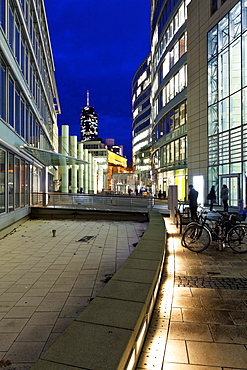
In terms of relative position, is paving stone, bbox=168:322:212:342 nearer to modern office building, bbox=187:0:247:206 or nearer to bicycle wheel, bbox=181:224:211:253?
bicycle wheel, bbox=181:224:211:253

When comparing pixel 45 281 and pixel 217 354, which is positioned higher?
pixel 217 354

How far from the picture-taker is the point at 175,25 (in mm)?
32594

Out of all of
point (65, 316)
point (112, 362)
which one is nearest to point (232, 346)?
point (112, 362)

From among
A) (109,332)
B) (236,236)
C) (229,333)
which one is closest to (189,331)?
(229,333)

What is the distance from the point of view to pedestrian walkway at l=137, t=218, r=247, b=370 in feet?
9.74

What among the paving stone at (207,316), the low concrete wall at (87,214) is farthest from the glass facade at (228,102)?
the paving stone at (207,316)

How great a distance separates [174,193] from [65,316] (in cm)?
1019

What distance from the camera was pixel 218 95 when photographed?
76.9ft

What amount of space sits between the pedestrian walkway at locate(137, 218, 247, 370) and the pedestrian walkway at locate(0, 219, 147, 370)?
1.36 metres

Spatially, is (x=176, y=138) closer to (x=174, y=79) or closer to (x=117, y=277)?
(x=174, y=79)

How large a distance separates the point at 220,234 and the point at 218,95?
18.5 metres

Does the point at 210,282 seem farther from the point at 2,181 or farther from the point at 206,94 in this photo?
the point at 206,94

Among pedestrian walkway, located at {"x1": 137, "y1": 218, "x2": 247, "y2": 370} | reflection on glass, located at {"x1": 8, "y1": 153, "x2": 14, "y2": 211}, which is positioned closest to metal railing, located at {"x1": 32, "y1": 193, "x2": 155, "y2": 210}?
reflection on glass, located at {"x1": 8, "y1": 153, "x2": 14, "y2": 211}

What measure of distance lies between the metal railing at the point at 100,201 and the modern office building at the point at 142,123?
45.9 m
